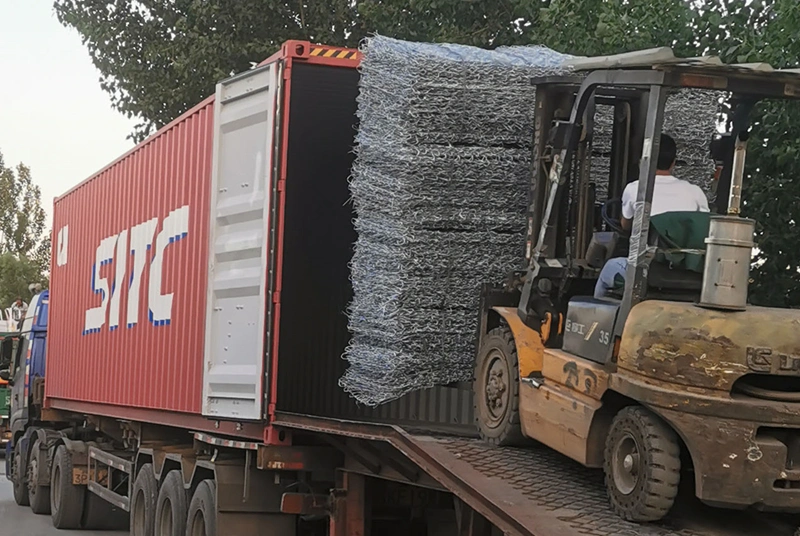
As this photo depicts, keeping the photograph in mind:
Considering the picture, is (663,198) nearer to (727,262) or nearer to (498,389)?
(727,262)

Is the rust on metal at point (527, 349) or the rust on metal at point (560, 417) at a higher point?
the rust on metal at point (527, 349)

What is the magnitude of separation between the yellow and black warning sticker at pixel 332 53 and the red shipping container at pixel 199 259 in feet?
0.03

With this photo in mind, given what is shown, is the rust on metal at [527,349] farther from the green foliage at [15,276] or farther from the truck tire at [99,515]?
the green foliage at [15,276]

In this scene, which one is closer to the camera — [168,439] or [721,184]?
[721,184]

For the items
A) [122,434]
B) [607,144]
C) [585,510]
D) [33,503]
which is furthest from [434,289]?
[33,503]

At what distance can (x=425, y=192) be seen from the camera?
7.54m

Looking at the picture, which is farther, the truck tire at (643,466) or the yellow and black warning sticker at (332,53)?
the yellow and black warning sticker at (332,53)

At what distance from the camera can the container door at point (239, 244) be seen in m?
8.84

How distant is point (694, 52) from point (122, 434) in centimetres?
723

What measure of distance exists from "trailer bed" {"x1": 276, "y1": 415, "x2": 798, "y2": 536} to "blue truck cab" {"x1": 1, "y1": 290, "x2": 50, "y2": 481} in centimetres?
1213

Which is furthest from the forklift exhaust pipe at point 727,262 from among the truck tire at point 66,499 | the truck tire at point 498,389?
the truck tire at point 66,499

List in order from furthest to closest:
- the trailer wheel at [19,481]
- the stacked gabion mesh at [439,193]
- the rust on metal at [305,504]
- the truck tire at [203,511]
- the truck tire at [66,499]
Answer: the trailer wheel at [19,481]
the truck tire at [66,499]
the truck tire at [203,511]
the rust on metal at [305,504]
the stacked gabion mesh at [439,193]

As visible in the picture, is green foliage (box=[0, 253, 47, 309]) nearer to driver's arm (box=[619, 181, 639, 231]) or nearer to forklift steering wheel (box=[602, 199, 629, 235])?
forklift steering wheel (box=[602, 199, 629, 235])

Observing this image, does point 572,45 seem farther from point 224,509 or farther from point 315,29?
point 315,29
